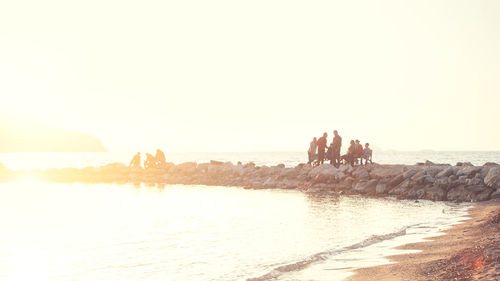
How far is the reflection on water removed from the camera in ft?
34.3

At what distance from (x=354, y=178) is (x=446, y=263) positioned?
21741 millimetres

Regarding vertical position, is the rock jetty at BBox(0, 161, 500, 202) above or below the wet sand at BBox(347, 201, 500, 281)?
above

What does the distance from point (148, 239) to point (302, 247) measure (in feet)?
14.0

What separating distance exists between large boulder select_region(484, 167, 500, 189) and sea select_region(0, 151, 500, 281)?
8.50 feet

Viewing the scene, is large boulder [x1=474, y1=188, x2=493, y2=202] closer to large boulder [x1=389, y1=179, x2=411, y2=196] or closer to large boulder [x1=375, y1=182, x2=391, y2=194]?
large boulder [x1=389, y1=179, x2=411, y2=196]

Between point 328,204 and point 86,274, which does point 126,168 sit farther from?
point 86,274

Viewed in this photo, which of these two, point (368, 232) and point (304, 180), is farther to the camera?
point (304, 180)

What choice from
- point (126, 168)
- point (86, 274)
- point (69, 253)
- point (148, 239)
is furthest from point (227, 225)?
point (126, 168)

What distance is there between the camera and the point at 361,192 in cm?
2850

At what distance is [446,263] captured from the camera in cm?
896

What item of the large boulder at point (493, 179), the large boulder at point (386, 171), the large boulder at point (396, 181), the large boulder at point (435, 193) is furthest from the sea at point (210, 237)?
the large boulder at point (386, 171)

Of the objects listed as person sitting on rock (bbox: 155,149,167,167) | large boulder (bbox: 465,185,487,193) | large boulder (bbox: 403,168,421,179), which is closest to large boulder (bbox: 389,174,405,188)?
large boulder (bbox: 403,168,421,179)

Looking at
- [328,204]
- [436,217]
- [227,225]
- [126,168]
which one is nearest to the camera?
[227,225]

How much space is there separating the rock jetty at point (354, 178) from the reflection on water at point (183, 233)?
2.96m
